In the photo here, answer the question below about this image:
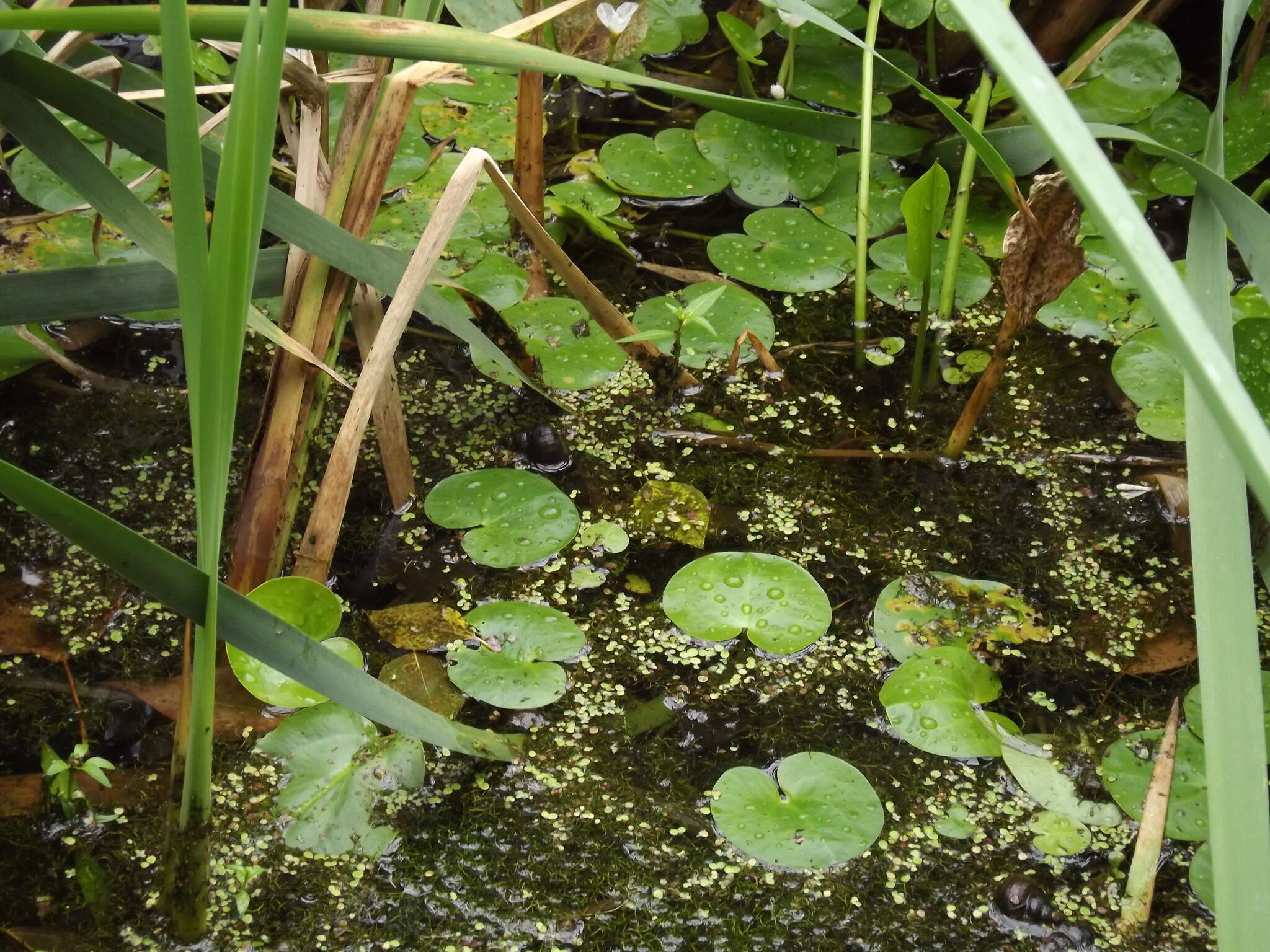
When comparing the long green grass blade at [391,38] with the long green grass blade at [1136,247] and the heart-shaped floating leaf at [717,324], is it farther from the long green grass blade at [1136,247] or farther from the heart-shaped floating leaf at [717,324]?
the heart-shaped floating leaf at [717,324]

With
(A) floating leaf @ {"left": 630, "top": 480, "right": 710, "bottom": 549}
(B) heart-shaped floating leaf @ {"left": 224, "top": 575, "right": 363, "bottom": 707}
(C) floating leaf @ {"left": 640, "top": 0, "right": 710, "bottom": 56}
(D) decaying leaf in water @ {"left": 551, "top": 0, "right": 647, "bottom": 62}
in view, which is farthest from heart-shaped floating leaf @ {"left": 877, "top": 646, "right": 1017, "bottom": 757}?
(C) floating leaf @ {"left": 640, "top": 0, "right": 710, "bottom": 56}

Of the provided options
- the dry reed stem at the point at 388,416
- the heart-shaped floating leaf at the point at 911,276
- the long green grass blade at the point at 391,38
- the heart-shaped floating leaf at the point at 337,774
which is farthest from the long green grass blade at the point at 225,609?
the heart-shaped floating leaf at the point at 911,276

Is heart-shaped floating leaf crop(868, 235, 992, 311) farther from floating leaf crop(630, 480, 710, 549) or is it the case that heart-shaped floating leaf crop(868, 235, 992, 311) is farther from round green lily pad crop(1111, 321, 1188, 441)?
floating leaf crop(630, 480, 710, 549)

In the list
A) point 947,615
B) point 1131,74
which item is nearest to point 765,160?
point 1131,74

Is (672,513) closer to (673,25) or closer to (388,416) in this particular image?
(388,416)

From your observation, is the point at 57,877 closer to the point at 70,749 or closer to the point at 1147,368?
the point at 70,749

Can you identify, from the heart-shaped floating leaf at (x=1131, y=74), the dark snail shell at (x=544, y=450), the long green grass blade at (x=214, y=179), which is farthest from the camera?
the heart-shaped floating leaf at (x=1131, y=74)

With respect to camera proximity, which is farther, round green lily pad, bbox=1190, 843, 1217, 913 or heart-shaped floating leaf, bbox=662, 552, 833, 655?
heart-shaped floating leaf, bbox=662, 552, 833, 655
